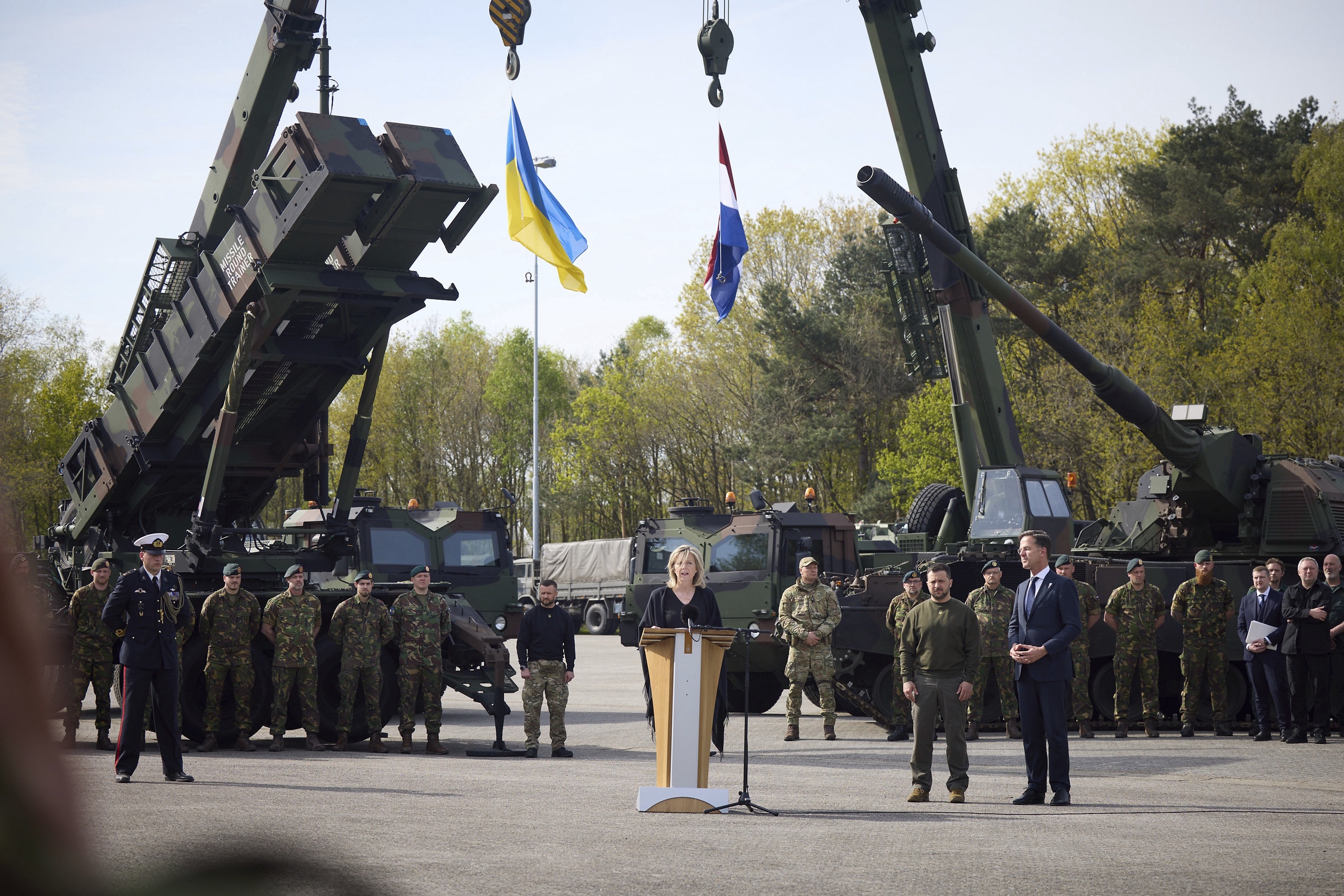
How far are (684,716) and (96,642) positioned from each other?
652 centimetres

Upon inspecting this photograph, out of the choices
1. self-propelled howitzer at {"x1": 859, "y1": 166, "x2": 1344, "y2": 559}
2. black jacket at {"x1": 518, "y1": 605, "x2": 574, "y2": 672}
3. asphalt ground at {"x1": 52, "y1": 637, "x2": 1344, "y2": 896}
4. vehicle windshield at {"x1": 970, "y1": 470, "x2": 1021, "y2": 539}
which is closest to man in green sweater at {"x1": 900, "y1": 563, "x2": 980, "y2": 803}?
asphalt ground at {"x1": 52, "y1": 637, "x2": 1344, "y2": 896}

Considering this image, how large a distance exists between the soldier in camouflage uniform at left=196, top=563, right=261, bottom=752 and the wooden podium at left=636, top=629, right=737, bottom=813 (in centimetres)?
516

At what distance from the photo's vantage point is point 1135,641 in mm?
13281

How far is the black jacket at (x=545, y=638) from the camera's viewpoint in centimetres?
1159

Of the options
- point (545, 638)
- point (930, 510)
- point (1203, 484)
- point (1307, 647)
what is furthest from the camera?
point (930, 510)

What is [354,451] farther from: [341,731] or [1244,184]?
[1244,184]

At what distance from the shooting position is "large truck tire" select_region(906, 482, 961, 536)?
18516 millimetres

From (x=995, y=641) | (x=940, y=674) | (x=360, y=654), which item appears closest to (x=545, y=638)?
(x=360, y=654)

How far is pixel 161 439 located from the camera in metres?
12.9

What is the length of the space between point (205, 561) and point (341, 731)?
2.19 m

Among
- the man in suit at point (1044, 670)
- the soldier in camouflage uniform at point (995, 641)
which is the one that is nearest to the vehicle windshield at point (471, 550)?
the soldier in camouflage uniform at point (995, 641)

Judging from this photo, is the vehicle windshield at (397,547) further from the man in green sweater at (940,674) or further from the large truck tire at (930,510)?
the man in green sweater at (940,674)

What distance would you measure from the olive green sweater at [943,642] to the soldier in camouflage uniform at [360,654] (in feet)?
17.9

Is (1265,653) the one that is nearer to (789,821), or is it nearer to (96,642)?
(789,821)
